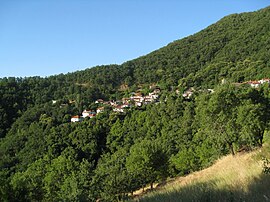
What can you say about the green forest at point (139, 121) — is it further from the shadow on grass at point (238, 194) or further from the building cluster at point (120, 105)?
the building cluster at point (120, 105)

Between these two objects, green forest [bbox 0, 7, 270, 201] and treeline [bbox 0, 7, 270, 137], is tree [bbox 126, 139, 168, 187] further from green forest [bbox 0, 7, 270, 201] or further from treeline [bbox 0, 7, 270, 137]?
treeline [bbox 0, 7, 270, 137]

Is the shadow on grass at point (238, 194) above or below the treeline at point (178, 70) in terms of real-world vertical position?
below

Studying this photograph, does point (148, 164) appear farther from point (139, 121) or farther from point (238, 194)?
point (139, 121)

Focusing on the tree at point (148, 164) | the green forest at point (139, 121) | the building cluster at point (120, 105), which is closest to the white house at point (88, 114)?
the building cluster at point (120, 105)

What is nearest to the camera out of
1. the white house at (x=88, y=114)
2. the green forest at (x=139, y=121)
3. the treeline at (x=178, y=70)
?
the green forest at (x=139, y=121)

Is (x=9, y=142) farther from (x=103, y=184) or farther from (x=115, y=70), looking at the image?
(x=115, y=70)

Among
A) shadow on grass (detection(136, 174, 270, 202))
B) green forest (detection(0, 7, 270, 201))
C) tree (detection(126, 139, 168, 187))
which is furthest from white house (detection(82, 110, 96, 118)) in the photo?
shadow on grass (detection(136, 174, 270, 202))

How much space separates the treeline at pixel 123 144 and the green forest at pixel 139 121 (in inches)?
4.1

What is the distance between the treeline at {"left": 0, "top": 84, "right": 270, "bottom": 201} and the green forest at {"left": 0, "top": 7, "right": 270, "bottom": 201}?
0.11 metres

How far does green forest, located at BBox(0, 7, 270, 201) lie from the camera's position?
1917cm

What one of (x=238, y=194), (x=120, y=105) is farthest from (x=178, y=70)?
(x=238, y=194)

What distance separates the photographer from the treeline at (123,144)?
18.0 meters

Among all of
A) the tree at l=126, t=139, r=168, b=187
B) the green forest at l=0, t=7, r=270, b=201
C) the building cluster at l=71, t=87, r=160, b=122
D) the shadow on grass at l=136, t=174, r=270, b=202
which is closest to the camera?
the shadow on grass at l=136, t=174, r=270, b=202

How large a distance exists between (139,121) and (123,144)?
701 cm
